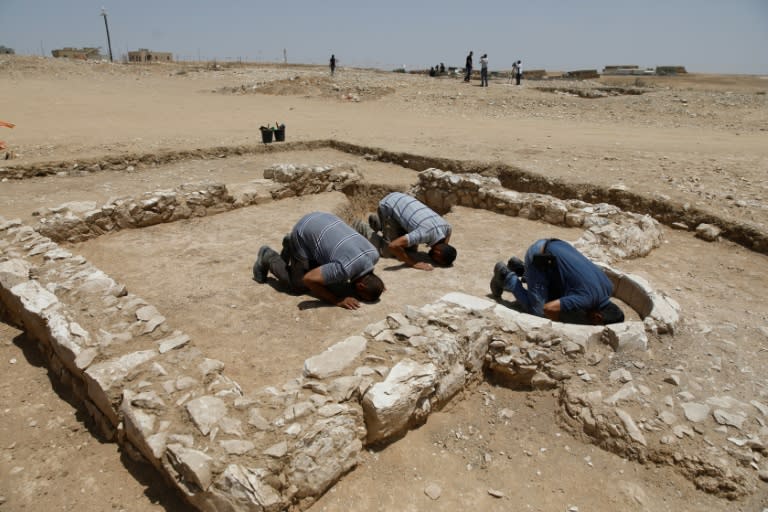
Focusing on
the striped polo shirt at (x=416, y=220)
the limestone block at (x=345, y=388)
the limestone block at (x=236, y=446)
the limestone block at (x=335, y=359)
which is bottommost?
the limestone block at (x=236, y=446)

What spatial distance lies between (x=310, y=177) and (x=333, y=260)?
4786 millimetres

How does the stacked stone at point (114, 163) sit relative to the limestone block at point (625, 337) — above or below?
above

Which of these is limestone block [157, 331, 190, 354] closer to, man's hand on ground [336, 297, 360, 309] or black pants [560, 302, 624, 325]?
man's hand on ground [336, 297, 360, 309]

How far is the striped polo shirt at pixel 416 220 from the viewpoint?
18.4 ft

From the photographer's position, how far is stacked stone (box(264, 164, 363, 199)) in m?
8.64

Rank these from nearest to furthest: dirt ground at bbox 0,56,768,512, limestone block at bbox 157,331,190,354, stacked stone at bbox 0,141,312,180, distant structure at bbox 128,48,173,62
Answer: dirt ground at bbox 0,56,768,512 → limestone block at bbox 157,331,190,354 → stacked stone at bbox 0,141,312,180 → distant structure at bbox 128,48,173,62

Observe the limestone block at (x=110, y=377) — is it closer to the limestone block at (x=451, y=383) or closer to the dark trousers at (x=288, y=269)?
the dark trousers at (x=288, y=269)

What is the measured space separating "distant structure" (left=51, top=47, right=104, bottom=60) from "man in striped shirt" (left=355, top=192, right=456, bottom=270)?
49806 mm

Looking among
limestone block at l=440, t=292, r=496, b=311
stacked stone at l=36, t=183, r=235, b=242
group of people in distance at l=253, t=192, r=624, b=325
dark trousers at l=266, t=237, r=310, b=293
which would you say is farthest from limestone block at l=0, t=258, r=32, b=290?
limestone block at l=440, t=292, r=496, b=311

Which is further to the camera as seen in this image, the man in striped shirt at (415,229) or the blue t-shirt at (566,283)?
the man in striped shirt at (415,229)

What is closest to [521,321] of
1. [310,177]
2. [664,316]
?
[664,316]

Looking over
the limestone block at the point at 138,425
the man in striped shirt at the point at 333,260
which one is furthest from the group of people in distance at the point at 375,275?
the limestone block at the point at 138,425

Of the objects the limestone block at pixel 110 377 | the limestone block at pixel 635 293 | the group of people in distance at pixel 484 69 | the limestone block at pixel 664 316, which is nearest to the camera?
the limestone block at pixel 110 377

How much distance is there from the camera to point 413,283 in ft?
17.7
